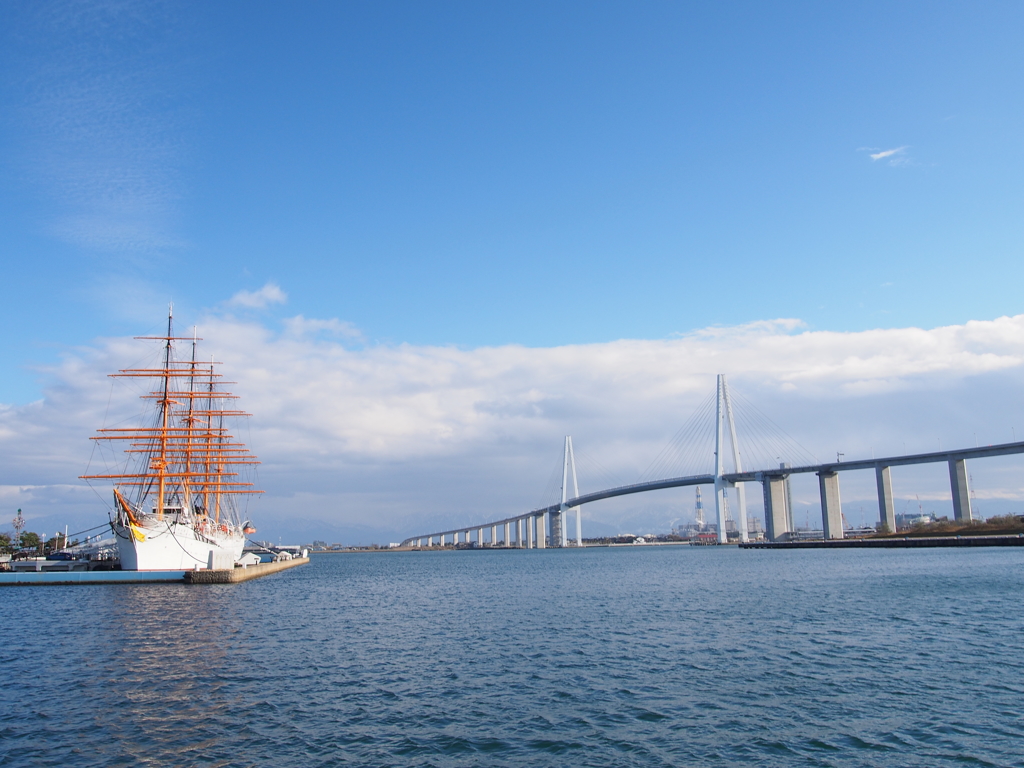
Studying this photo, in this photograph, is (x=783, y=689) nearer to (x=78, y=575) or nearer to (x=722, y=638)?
(x=722, y=638)

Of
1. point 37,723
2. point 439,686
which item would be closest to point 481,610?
point 439,686

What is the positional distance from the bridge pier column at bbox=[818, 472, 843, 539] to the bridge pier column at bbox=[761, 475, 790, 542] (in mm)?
5636

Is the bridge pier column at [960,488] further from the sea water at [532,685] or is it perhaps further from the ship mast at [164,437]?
the ship mast at [164,437]

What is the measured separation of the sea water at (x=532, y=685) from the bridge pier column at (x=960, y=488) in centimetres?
6563

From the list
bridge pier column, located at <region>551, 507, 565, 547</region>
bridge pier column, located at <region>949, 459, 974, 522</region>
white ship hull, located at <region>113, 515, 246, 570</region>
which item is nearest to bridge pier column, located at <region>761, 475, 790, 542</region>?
bridge pier column, located at <region>949, 459, 974, 522</region>

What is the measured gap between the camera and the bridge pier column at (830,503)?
101938 mm

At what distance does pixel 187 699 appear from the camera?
A: 49.2 feet

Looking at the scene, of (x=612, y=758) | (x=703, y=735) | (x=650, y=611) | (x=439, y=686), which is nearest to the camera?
(x=612, y=758)

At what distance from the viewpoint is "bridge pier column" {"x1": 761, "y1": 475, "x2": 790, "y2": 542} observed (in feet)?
346

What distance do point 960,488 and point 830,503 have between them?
17.8 m

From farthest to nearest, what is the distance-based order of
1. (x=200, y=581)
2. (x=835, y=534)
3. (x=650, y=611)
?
1. (x=835, y=534)
2. (x=200, y=581)
3. (x=650, y=611)

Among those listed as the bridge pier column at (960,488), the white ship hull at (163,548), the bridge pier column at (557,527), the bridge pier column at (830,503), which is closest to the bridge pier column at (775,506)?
the bridge pier column at (830,503)

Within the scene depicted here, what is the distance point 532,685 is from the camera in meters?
15.9

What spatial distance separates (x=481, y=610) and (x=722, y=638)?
43.2 ft
